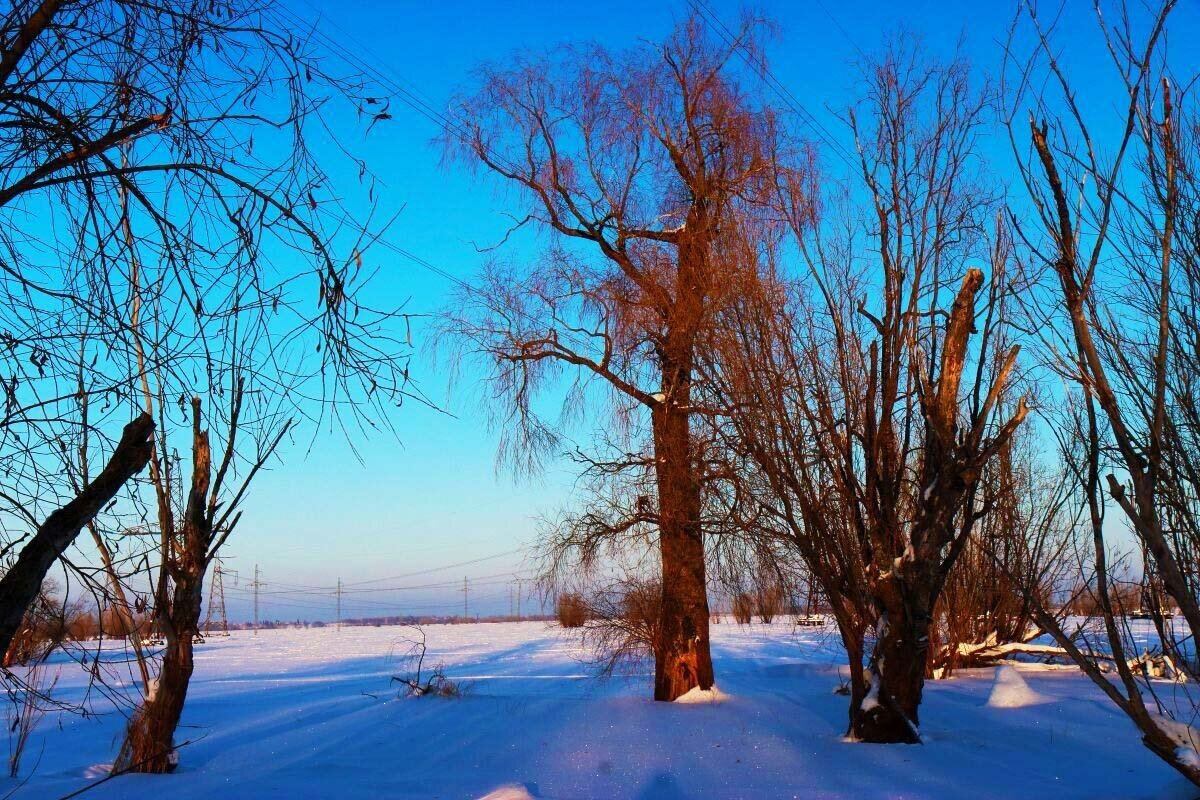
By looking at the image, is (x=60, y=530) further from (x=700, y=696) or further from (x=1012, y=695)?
(x=1012, y=695)

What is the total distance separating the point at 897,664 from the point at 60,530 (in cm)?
752

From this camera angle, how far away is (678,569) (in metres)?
12.1

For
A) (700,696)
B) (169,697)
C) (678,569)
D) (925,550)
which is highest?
(925,550)

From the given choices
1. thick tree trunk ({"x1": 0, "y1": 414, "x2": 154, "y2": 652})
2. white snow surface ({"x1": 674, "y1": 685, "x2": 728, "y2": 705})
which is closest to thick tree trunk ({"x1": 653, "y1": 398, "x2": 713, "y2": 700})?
white snow surface ({"x1": 674, "y1": 685, "x2": 728, "y2": 705})

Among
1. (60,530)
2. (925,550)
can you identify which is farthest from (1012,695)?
(60,530)

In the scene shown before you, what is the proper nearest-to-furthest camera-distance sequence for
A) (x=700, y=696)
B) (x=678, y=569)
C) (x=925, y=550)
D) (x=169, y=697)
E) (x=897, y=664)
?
(x=169, y=697), (x=925, y=550), (x=897, y=664), (x=700, y=696), (x=678, y=569)

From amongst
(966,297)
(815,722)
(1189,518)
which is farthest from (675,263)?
(1189,518)

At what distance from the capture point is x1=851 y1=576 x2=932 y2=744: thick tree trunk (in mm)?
8141

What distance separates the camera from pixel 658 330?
12414 mm

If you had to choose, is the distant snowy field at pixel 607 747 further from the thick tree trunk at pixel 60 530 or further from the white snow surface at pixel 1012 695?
the thick tree trunk at pixel 60 530

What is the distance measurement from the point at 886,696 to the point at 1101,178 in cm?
581

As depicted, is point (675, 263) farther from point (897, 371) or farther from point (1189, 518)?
point (1189, 518)

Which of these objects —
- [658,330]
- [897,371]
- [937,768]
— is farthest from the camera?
[658,330]

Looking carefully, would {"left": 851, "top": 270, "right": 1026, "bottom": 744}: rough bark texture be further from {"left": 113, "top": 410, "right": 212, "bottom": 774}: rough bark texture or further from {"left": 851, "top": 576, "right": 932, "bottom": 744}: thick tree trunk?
{"left": 113, "top": 410, "right": 212, "bottom": 774}: rough bark texture
